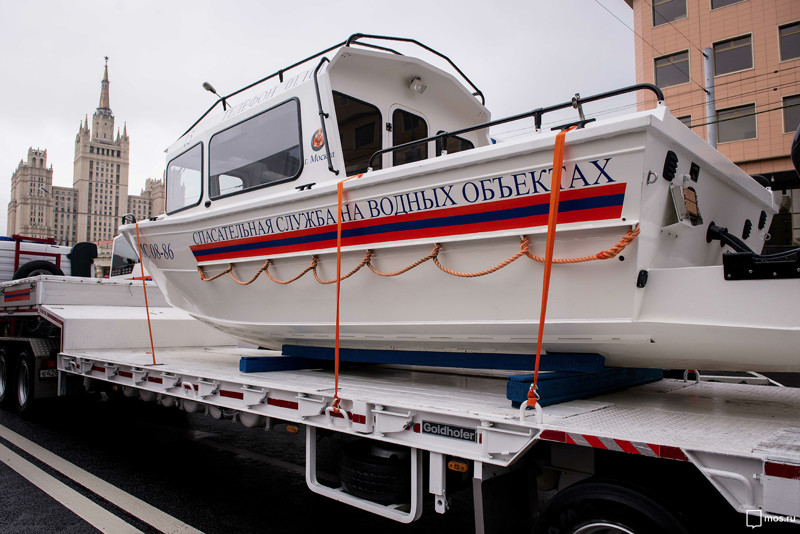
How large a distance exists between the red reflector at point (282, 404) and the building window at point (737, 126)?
18.1 meters

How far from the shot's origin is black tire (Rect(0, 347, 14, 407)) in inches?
284

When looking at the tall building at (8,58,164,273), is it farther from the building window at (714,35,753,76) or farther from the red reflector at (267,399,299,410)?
the red reflector at (267,399,299,410)

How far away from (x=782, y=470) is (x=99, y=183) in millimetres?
88266

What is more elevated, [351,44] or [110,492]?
[351,44]

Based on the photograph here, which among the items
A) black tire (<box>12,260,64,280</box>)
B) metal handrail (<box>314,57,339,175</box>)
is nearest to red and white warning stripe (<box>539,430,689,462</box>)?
metal handrail (<box>314,57,339,175</box>)

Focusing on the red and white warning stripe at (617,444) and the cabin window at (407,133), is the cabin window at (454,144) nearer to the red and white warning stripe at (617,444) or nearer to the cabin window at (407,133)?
the cabin window at (407,133)

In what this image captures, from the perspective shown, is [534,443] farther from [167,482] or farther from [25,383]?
[25,383]

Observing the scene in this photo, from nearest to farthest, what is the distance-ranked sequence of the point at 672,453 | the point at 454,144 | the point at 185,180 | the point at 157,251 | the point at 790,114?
the point at 672,453 → the point at 454,144 → the point at 185,180 → the point at 157,251 → the point at 790,114

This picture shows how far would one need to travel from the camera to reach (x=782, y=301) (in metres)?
2.47

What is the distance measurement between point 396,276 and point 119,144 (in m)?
91.4

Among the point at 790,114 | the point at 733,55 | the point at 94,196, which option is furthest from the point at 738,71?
the point at 94,196

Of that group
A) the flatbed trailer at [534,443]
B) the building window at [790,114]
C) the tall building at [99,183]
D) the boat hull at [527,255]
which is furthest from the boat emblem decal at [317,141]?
the tall building at [99,183]

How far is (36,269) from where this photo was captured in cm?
987

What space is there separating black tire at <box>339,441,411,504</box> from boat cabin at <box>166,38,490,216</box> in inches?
69.1
